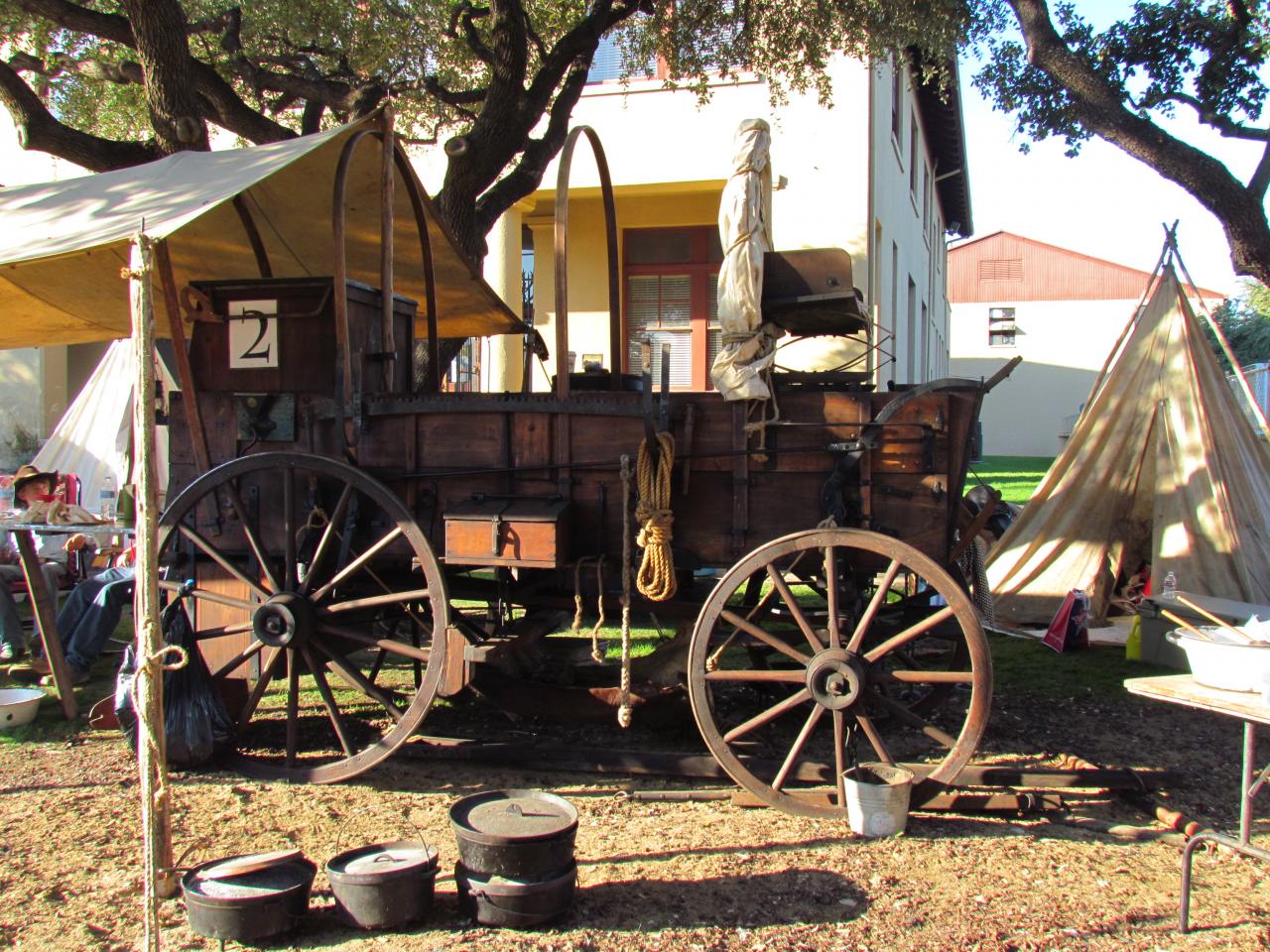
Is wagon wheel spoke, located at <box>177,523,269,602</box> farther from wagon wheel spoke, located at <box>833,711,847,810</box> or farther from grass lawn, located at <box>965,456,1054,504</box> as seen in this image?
grass lawn, located at <box>965,456,1054,504</box>

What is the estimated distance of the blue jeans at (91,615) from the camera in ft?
19.3

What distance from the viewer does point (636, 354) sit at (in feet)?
43.3

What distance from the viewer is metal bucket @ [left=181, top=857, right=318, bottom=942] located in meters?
2.75

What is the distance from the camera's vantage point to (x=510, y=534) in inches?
155

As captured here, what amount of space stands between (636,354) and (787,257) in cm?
897

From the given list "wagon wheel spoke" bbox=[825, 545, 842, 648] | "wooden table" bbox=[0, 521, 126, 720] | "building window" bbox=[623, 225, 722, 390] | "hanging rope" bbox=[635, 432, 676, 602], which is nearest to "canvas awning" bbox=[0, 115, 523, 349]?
"wooden table" bbox=[0, 521, 126, 720]

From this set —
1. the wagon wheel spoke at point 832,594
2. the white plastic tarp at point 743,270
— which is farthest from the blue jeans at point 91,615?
the wagon wheel spoke at point 832,594

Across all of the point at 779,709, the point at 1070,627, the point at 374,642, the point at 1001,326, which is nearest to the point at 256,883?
the point at 374,642

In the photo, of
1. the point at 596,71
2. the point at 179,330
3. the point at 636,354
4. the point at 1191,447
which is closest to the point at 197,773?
the point at 179,330

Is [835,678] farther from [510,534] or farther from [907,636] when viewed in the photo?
[510,534]

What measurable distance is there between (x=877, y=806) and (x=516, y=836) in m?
1.34

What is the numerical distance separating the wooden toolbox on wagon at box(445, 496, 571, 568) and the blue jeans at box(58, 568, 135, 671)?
3.05 metres

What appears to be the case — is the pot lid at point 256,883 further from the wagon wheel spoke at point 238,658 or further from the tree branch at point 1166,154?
the tree branch at point 1166,154

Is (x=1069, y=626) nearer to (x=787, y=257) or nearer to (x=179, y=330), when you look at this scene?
(x=787, y=257)
